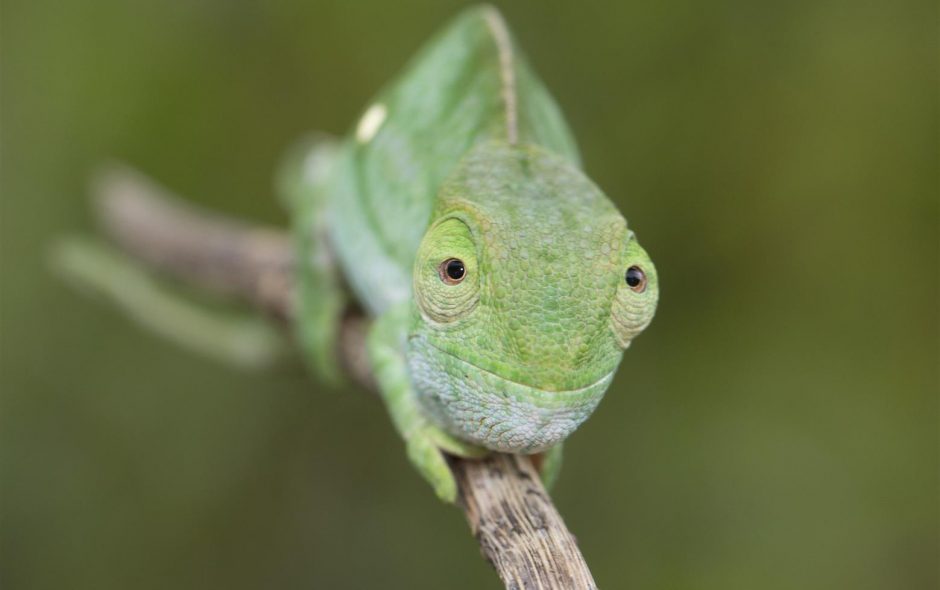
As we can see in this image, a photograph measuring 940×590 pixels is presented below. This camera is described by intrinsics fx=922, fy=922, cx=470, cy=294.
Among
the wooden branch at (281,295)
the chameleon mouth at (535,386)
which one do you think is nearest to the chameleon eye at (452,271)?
the chameleon mouth at (535,386)

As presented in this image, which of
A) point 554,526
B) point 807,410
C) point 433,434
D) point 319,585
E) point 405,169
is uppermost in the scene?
point 405,169

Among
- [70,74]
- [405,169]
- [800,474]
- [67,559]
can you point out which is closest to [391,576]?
[67,559]

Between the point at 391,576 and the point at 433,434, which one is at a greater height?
the point at 433,434

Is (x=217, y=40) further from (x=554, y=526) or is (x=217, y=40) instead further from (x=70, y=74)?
(x=554, y=526)

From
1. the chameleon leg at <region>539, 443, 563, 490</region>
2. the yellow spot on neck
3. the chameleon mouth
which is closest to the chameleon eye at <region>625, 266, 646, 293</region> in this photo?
the chameleon mouth

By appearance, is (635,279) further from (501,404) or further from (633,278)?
(501,404)

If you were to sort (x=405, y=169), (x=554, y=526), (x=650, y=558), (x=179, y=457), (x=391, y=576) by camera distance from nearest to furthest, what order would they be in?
(x=554, y=526) < (x=405, y=169) < (x=650, y=558) < (x=391, y=576) < (x=179, y=457)

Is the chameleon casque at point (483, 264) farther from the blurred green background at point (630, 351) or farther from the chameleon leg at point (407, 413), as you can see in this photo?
the blurred green background at point (630, 351)
